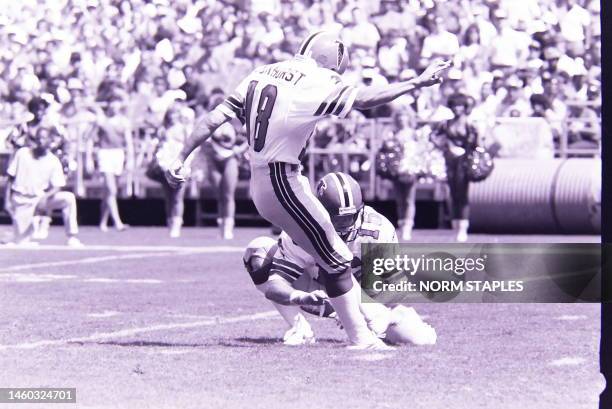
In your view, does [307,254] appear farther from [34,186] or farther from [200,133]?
[34,186]

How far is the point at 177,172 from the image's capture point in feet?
19.8

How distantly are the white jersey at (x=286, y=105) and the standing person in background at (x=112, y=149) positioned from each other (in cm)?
1111

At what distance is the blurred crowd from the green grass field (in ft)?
16.5

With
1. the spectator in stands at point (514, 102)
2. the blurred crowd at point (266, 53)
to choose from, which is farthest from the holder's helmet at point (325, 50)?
the spectator in stands at point (514, 102)

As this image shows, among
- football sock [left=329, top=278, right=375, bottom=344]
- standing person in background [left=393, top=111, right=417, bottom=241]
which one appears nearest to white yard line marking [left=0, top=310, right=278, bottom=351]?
football sock [left=329, top=278, right=375, bottom=344]

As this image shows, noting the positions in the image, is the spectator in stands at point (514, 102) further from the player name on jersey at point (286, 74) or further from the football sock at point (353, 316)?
the player name on jersey at point (286, 74)

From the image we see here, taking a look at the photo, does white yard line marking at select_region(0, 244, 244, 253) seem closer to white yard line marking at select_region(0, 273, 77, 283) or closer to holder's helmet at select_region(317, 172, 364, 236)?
white yard line marking at select_region(0, 273, 77, 283)

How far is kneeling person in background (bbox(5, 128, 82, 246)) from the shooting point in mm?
14312

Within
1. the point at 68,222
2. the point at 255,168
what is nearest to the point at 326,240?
the point at 255,168

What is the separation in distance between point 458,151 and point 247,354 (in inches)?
349

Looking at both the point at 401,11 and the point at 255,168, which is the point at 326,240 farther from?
the point at 401,11

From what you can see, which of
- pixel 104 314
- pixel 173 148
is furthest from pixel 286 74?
pixel 173 148

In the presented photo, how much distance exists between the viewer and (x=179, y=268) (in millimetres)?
11500

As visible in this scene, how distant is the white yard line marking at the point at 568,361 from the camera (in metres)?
5.93
